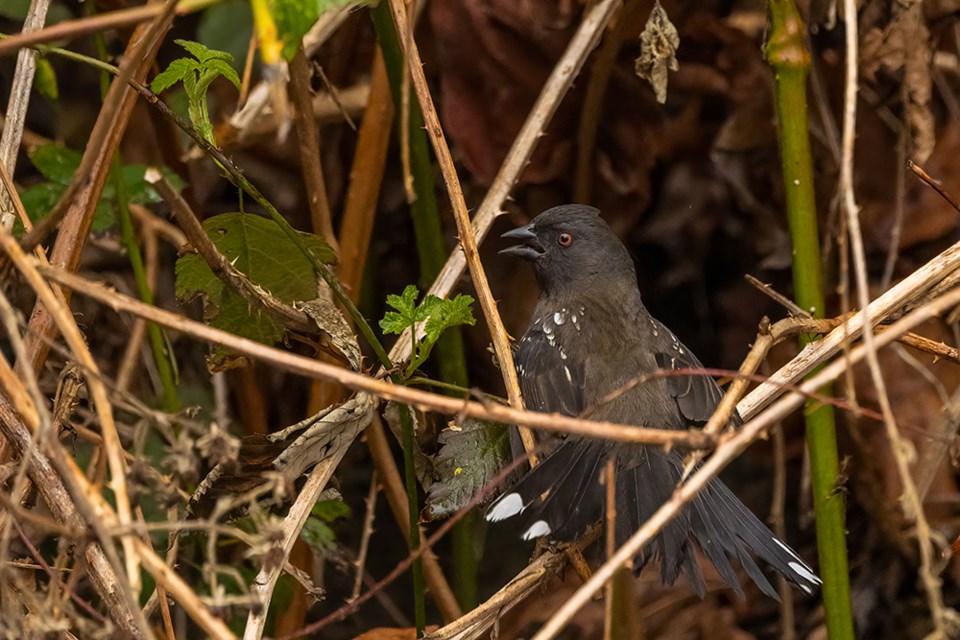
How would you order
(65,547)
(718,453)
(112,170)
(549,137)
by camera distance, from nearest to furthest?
(718,453)
(65,547)
(112,170)
(549,137)

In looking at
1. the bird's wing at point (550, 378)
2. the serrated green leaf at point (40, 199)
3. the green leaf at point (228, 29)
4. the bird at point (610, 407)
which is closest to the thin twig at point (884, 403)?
the bird at point (610, 407)

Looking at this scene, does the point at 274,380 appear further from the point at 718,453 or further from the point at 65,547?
the point at 718,453

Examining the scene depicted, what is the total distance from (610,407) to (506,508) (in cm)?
64

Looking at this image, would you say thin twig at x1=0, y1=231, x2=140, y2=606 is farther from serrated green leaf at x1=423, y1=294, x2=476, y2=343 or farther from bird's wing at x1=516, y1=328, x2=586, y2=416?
bird's wing at x1=516, y1=328, x2=586, y2=416

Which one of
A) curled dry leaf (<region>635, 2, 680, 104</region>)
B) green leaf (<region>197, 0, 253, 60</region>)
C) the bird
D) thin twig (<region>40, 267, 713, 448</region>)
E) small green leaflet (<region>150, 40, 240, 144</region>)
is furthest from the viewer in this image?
green leaf (<region>197, 0, 253, 60</region>)

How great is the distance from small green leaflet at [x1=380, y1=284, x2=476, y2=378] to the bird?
0.41 meters

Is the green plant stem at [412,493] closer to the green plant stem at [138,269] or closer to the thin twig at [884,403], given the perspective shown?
the green plant stem at [138,269]

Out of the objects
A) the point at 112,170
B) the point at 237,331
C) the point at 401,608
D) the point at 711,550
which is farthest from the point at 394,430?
the point at 401,608

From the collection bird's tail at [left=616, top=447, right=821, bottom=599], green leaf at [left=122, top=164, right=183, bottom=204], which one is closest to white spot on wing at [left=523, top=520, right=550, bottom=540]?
bird's tail at [left=616, top=447, right=821, bottom=599]

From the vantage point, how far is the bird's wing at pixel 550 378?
10.7ft

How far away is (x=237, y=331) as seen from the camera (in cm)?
→ 278

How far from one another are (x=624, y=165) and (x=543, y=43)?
22.6 inches

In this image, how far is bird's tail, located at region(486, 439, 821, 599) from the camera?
8.39 ft

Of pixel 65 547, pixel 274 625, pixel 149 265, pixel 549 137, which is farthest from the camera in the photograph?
pixel 549 137
